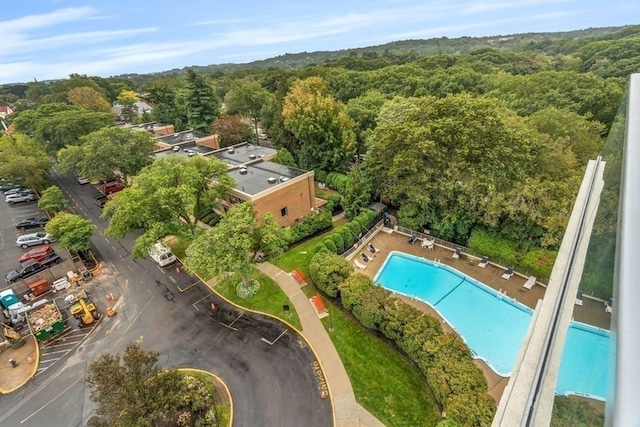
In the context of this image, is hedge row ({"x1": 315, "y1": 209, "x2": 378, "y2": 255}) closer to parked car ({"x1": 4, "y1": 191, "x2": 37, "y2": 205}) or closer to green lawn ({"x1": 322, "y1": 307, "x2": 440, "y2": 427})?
green lawn ({"x1": 322, "y1": 307, "x2": 440, "y2": 427})

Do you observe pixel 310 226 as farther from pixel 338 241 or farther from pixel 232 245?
pixel 232 245

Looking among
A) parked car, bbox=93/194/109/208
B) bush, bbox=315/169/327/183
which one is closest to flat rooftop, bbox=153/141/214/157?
parked car, bbox=93/194/109/208

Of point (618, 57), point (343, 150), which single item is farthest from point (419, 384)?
point (618, 57)

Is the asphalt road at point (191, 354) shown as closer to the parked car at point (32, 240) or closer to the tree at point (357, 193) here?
the parked car at point (32, 240)

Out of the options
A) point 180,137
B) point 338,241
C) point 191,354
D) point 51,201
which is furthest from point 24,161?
point 338,241

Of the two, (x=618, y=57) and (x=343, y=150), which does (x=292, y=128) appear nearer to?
(x=343, y=150)

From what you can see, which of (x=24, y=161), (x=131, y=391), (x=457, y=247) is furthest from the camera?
(x=24, y=161)
